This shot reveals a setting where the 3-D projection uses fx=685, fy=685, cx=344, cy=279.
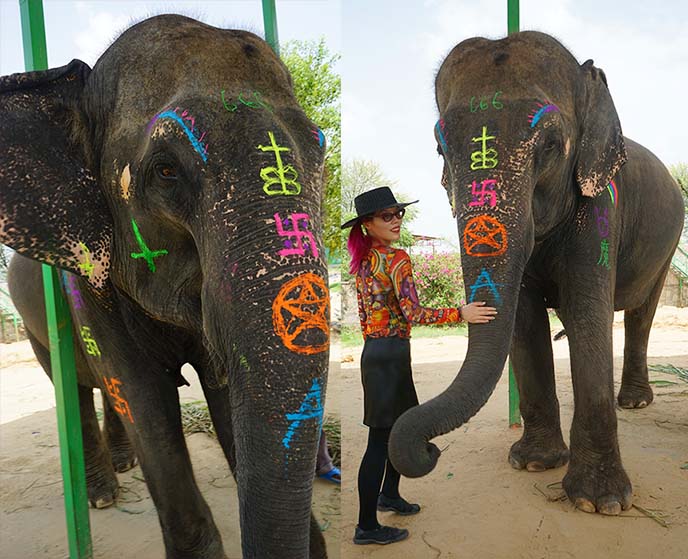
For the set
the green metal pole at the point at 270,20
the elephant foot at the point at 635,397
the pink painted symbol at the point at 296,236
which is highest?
the green metal pole at the point at 270,20

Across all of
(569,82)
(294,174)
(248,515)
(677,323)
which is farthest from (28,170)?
(677,323)

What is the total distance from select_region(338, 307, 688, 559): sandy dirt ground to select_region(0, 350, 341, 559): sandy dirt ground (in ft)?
1.39

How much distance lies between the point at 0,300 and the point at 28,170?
1064 centimetres

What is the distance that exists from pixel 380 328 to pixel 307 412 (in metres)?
1.44

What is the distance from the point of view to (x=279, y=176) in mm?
1746

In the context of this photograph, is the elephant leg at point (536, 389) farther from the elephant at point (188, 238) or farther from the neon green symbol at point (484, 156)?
the elephant at point (188, 238)

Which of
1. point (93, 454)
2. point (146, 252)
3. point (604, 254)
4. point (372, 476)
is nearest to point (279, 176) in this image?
point (146, 252)

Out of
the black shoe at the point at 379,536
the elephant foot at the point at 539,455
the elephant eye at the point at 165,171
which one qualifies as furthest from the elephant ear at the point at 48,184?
the elephant foot at the point at 539,455

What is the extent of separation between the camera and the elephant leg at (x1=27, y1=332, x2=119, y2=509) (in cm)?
393

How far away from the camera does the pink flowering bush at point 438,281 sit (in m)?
12.7

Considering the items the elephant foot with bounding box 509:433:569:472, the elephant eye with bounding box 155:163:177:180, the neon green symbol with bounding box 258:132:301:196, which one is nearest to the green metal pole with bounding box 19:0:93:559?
the elephant eye with bounding box 155:163:177:180

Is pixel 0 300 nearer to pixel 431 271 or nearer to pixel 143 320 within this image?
pixel 431 271

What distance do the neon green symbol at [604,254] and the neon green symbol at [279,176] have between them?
2.21 m

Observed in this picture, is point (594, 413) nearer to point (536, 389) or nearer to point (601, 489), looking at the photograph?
point (601, 489)
